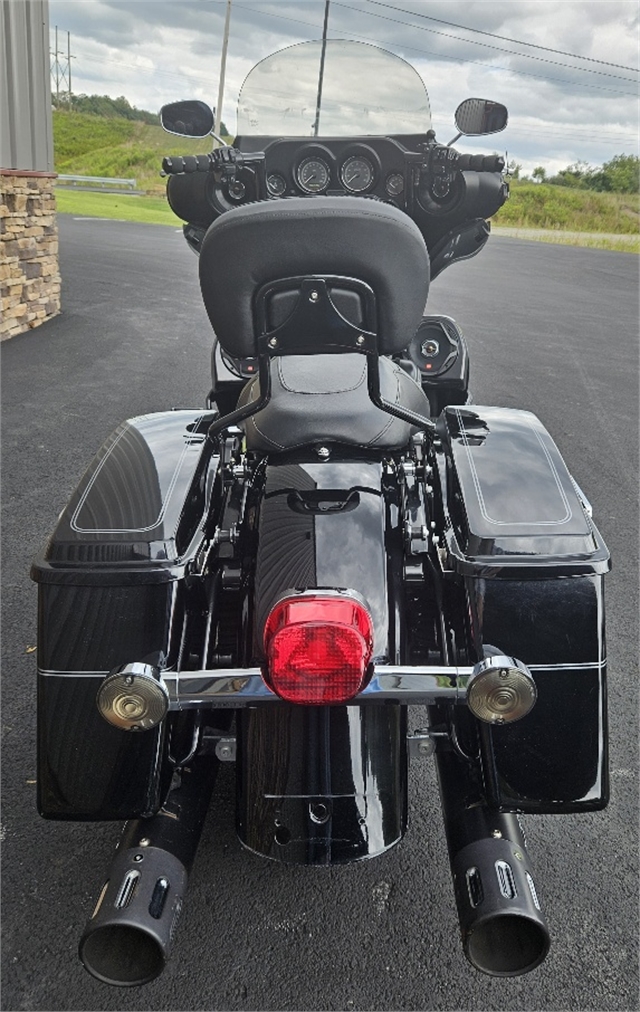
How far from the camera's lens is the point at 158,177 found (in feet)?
111

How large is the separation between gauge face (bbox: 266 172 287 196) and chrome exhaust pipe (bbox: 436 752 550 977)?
2.71 m

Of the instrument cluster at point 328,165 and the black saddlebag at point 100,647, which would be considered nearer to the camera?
the black saddlebag at point 100,647

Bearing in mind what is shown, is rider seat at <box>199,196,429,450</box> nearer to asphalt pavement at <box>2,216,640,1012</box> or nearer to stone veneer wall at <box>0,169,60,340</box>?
asphalt pavement at <box>2,216,640,1012</box>

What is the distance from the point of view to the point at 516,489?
1.99 metres

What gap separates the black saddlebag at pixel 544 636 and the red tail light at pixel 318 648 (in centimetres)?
45

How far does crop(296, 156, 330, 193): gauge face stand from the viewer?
3.48m

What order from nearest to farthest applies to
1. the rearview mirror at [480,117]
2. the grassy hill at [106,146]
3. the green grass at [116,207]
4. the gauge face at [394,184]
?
the rearview mirror at [480,117]
the gauge face at [394,184]
the green grass at [116,207]
the grassy hill at [106,146]

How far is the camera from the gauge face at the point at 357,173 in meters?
3.49

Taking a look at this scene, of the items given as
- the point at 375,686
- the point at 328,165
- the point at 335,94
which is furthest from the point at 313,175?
the point at 375,686

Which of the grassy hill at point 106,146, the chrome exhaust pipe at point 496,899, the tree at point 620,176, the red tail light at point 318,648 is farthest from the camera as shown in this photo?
the grassy hill at point 106,146

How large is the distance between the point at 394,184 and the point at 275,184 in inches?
20.4

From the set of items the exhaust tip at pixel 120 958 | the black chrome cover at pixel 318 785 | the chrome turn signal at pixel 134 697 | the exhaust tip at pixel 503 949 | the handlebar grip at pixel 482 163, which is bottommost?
the exhaust tip at pixel 120 958

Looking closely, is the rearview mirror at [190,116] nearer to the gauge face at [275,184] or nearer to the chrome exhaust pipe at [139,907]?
the gauge face at [275,184]

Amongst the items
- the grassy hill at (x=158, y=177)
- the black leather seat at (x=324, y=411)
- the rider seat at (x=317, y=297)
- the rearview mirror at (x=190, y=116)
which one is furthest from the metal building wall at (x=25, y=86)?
the grassy hill at (x=158, y=177)
